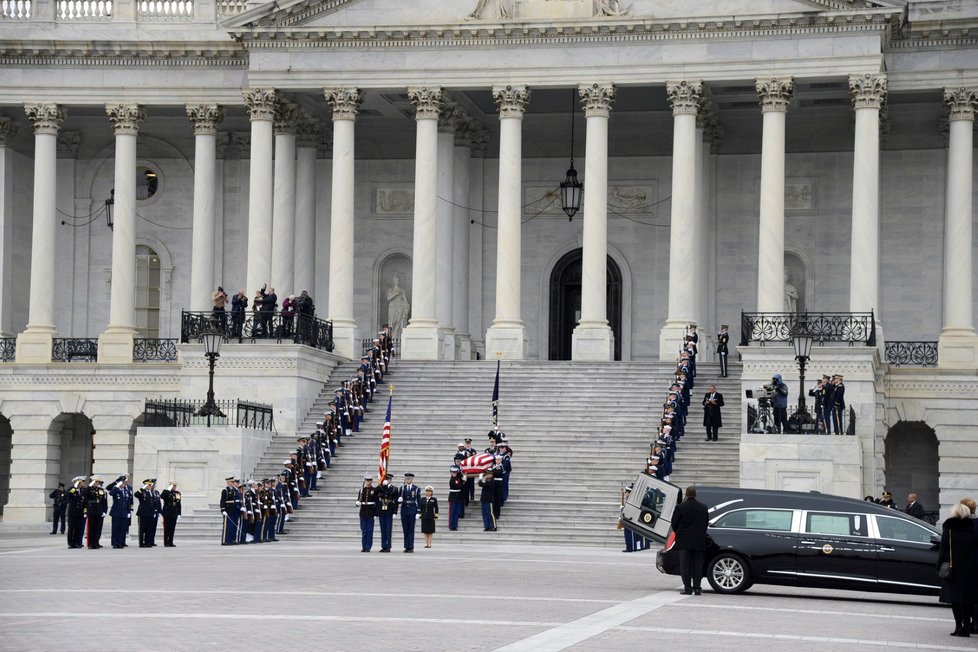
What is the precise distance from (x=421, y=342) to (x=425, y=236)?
3.27 m

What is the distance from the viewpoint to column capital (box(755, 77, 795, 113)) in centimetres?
5206

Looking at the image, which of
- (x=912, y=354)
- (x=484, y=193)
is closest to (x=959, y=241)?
(x=912, y=354)

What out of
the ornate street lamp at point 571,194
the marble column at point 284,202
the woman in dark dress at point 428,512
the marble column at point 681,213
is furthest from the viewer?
the ornate street lamp at point 571,194

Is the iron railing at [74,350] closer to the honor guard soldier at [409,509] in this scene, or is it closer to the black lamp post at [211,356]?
the black lamp post at [211,356]

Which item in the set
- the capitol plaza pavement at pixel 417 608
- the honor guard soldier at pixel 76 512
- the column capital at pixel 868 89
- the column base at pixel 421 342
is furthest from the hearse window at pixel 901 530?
the column base at pixel 421 342

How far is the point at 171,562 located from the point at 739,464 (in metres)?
16.2

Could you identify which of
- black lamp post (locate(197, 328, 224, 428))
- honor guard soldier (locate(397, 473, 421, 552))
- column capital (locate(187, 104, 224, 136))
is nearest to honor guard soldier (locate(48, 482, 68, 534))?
black lamp post (locate(197, 328, 224, 428))

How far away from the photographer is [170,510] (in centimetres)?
3991

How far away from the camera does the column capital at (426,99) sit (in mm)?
54250

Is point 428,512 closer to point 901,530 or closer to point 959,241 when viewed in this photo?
point 901,530

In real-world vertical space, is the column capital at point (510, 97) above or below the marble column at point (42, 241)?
above

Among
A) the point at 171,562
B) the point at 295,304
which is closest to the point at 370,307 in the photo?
the point at 295,304

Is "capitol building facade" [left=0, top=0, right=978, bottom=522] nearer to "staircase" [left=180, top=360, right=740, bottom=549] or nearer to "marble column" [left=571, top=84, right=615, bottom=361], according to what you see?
"marble column" [left=571, top=84, right=615, bottom=361]

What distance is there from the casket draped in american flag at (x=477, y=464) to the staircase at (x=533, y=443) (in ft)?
4.10
